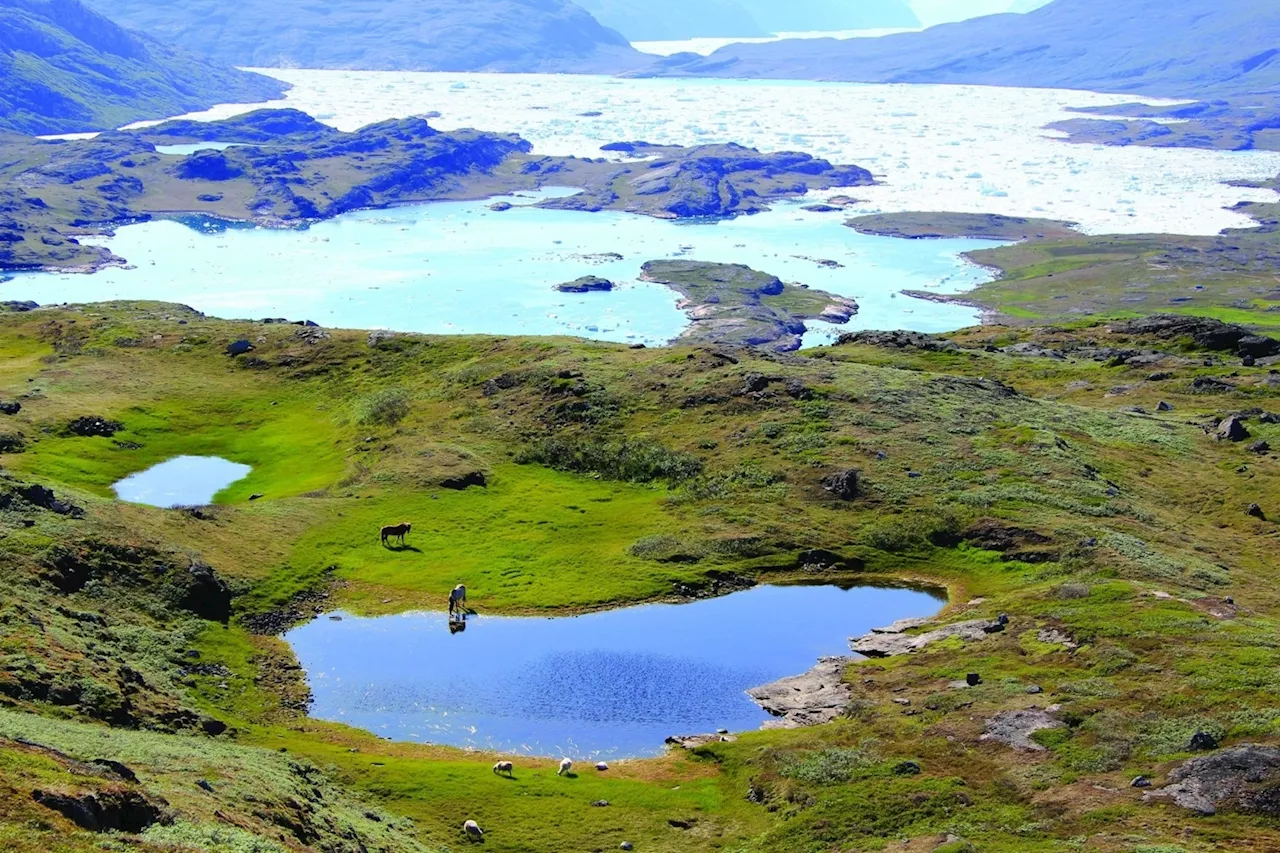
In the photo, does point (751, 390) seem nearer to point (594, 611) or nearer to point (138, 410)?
point (594, 611)

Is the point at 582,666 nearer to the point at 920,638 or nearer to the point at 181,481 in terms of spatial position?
the point at 920,638

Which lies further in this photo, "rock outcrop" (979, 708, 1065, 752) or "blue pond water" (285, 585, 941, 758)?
"blue pond water" (285, 585, 941, 758)

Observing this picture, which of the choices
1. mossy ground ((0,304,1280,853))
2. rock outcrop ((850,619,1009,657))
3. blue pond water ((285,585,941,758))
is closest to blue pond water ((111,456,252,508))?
mossy ground ((0,304,1280,853))

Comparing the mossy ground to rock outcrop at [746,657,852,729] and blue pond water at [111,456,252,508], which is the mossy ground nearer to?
rock outcrop at [746,657,852,729]

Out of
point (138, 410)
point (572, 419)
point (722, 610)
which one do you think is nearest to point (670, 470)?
point (572, 419)

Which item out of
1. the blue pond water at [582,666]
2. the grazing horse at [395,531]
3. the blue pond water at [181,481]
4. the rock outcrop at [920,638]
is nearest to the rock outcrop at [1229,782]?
the rock outcrop at [920,638]
